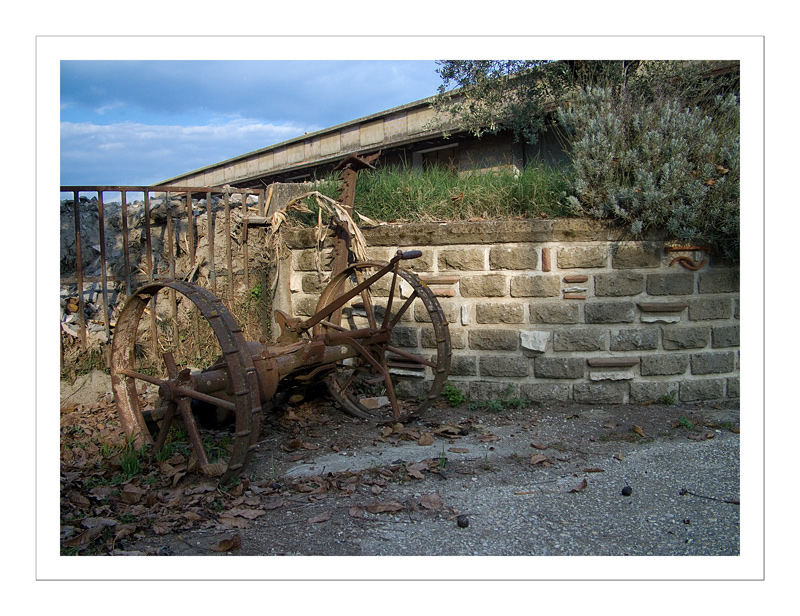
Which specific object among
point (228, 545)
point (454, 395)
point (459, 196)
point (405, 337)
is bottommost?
point (228, 545)

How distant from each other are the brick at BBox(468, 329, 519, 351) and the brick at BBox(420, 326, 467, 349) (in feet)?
0.20

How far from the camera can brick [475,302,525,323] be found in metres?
5.17

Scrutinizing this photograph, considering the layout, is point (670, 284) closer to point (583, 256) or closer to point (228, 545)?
point (583, 256)

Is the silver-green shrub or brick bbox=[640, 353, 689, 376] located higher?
the silver-green shrub

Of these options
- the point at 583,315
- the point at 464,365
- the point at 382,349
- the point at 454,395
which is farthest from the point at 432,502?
the point at 583,315

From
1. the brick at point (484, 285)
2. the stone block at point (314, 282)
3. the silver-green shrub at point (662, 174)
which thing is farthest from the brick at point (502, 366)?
the stone block at point (314, 282)

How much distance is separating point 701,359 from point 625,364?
0.67 m

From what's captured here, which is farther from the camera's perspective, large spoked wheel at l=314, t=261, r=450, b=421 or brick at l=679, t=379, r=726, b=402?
brick at l=679, t=379, r=726, b=402

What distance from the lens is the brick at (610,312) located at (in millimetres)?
5078

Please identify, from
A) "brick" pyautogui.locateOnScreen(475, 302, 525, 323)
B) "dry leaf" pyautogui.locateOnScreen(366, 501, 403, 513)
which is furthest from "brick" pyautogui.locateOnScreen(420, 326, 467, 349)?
"dry leaf" pyautogui.locateOnScreen(366, 501, 403, 513)

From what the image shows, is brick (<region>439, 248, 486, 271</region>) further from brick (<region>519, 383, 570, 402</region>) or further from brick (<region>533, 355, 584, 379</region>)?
brick (<region>519, 383, 570, 402</region>)

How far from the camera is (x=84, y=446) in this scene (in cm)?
420

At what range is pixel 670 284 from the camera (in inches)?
201

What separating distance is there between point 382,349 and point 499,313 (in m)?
1.09
